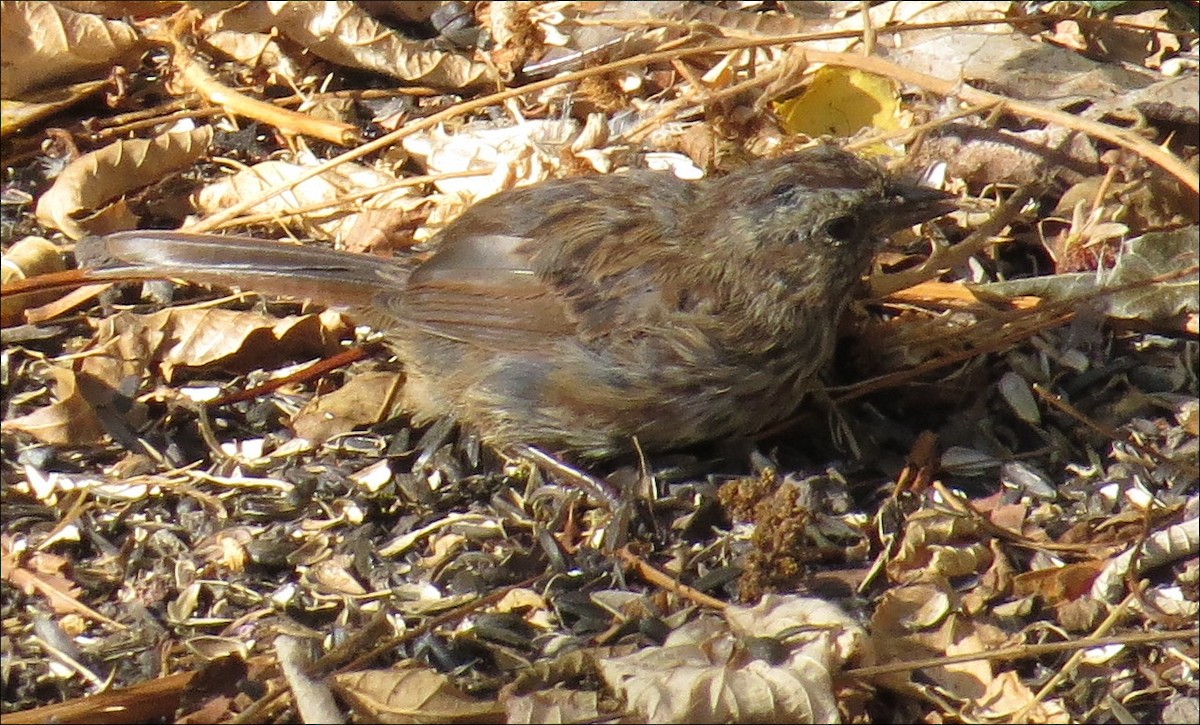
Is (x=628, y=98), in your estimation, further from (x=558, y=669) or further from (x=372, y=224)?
(x=558, y=669)

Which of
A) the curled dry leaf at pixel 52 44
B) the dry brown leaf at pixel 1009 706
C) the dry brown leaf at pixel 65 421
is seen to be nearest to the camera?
the dry brown leaf at pixel 1009 706

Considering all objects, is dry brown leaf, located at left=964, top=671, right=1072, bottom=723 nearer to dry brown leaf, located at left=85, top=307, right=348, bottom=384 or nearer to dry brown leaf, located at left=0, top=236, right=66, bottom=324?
dry brown leaf, located at left=85, top=307, right=348, bottom=384

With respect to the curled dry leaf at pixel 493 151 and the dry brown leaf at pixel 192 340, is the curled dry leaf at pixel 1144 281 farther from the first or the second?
the dry brown leaf at pixel 192 340

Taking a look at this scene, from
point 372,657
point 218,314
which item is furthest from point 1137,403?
point 218,314

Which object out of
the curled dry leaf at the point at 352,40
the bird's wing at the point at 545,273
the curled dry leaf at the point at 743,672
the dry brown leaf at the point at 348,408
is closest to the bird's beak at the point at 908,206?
the bird's wing at the point at 545,273

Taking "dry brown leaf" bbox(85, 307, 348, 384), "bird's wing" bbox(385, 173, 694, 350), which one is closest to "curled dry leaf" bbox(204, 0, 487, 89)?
"bird's wing" bbox(385, 173, 694, 350)

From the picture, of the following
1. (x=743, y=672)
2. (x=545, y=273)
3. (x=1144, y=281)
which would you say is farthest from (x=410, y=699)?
(x=1144, y=281)

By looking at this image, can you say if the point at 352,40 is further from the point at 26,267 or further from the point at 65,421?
the point at 65,421
